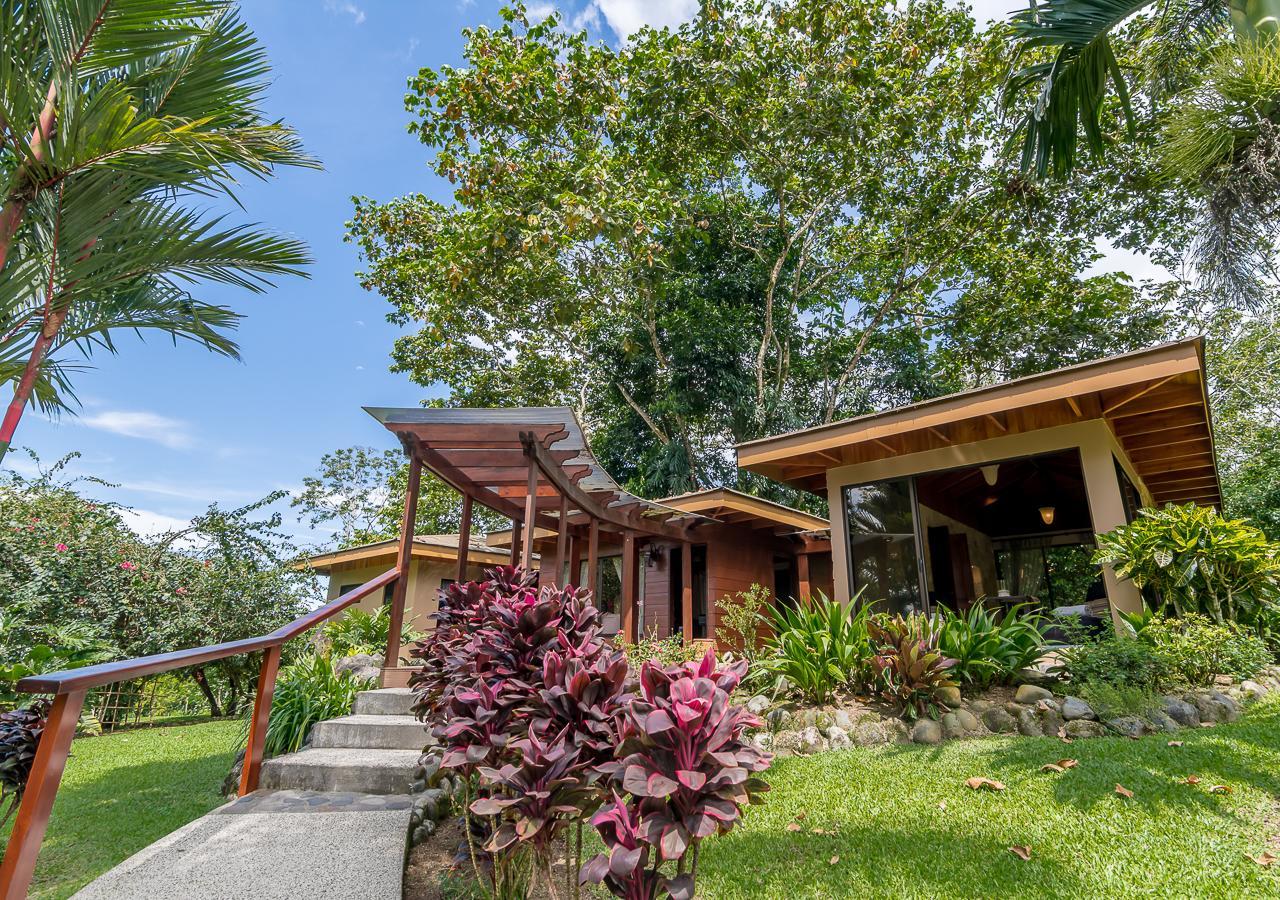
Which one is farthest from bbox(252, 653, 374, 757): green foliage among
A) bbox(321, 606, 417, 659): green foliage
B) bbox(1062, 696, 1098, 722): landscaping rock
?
bbox(1062, 696, 1098, 722): landscaping rock

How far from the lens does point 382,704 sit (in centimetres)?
458

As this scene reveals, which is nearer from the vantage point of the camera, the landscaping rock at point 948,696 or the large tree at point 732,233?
the landscaping rock at point 948,696

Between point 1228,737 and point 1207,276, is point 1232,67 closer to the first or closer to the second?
point 1207,276

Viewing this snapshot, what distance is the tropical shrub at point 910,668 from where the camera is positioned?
14.9 feet

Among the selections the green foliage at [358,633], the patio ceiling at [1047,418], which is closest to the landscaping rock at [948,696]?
the patio ceiling at [1047,418]

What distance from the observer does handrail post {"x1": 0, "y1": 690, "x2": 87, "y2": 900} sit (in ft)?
5.99

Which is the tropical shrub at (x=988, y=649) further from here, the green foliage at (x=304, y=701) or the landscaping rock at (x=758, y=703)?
the green foliage at (x=304, y=701)

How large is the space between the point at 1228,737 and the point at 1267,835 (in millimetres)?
1335

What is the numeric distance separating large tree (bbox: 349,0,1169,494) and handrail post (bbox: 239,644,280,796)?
7.51 meters

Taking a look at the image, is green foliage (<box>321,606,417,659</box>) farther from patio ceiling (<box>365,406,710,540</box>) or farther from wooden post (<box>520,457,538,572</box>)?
wooden post (<box>520,457,538,572</box>)

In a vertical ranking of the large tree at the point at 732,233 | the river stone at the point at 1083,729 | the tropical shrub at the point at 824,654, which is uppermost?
the large tree at the point at 732,233

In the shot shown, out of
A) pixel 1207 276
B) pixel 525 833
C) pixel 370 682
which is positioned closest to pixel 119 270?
pixel 525 833

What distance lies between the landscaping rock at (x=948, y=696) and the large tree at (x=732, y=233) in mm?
7594

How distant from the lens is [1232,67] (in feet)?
16.3
